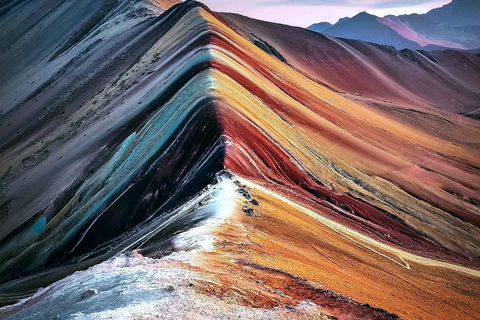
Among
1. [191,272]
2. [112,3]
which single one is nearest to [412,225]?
[191,272]

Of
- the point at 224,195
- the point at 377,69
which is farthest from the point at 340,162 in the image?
the point at 377,69

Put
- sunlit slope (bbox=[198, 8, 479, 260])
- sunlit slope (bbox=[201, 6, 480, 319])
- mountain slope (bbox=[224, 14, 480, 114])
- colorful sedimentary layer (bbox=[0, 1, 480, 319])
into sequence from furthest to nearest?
mountain slope (bbox=[224, 14, 480, 114]) < sunlit slope (bbox=[198, 8, 479, 260]) < sunlit slope (bbox=[201, 6, 480, 319]) < colorful sedimentary layer (bbox=[0, 1, 480, 319])

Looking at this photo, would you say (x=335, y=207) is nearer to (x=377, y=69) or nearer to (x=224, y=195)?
(x=224, y=195)

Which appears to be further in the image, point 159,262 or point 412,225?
point 412,225

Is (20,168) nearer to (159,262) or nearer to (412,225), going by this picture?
(159,262)

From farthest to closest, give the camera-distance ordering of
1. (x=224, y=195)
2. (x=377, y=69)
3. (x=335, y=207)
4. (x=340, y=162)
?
(x=377, y=69)
(x=340, y=162)
(x=335, y=207)
(x=224, y=195)

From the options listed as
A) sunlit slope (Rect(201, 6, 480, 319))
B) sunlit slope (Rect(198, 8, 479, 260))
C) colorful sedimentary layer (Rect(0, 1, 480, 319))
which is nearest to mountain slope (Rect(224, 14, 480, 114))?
colorful sedimentary layer (Rect(0, 1, 480, 319))

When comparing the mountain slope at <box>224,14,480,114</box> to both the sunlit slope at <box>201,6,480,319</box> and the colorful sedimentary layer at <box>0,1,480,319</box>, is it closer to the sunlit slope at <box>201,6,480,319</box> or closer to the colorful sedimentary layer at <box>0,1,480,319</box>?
the colorful sedimentary layer at <box>0,1,480,319</box>

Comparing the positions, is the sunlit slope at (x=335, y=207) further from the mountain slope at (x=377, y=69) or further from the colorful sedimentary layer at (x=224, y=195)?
the mountain slope at (x=377, y=69)
